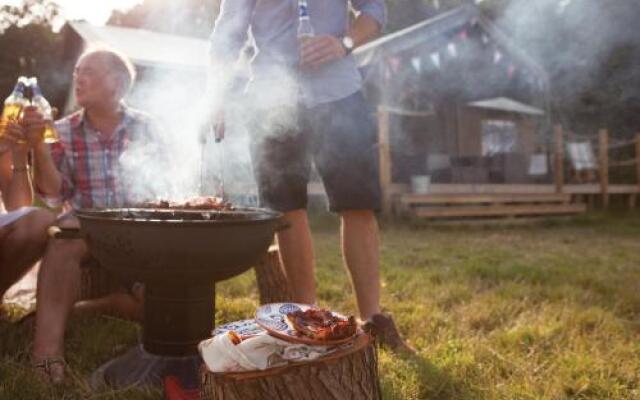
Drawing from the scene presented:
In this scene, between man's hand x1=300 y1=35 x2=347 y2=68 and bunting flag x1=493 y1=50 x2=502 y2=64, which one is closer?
man's hand x1=300 y1=35 x2=347 y2=68

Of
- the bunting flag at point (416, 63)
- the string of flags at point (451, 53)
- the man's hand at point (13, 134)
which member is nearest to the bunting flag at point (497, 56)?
the string of flags at point (451, 53)

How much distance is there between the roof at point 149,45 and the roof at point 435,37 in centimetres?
299

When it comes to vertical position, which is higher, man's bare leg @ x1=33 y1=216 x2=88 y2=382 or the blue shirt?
the blue shirt

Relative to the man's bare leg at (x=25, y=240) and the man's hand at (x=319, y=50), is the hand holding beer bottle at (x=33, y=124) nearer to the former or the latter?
the man's bare leg at (x=25, y=240)

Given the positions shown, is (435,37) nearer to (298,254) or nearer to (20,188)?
(298,254)

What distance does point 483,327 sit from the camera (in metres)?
2.93

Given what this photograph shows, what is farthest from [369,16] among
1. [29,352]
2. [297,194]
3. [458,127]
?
[458,127]

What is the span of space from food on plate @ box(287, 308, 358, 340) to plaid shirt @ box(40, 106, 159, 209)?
151 cm

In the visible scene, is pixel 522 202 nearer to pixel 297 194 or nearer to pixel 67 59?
pixel 297 194

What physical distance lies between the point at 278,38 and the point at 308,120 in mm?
423

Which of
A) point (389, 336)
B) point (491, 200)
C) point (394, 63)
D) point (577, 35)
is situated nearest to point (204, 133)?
Answer: point (389, 336)

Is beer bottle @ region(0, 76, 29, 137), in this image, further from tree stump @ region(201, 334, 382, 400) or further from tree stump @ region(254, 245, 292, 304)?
tree stump @ region(201, 334, 382, 400)

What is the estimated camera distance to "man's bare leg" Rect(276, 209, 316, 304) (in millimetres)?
2562

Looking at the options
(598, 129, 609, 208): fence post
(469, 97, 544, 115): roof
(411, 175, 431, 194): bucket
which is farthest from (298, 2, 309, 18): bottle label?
(469, 97, 544, 115): roof
